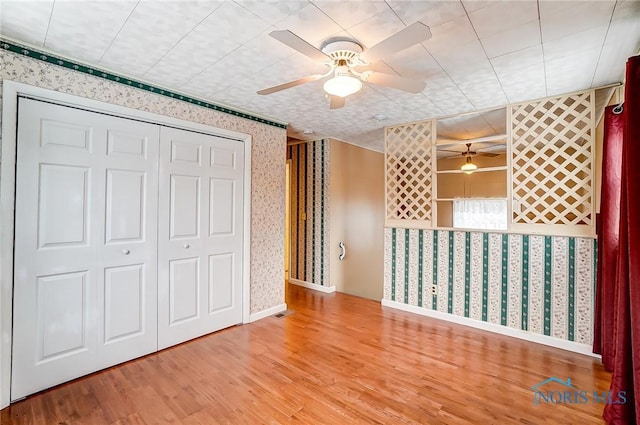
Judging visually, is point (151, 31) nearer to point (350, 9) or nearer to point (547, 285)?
point (350, 9)

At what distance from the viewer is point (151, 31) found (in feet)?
6.02

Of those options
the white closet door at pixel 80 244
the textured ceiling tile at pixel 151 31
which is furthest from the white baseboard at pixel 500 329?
the textured ceiling tile at pixel 151 31

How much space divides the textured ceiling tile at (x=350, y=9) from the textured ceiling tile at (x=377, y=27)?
0.04m

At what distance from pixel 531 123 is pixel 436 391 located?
2691mm

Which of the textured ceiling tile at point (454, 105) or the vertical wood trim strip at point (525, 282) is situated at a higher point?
the textured ceiling tile at point (454, 105)

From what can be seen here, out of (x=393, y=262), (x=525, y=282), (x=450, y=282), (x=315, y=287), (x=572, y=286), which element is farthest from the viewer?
(x=315, y=287)

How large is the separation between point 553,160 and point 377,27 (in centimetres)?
229

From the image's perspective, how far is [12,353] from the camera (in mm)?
1977

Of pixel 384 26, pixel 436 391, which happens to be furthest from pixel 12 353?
pixel 384 26

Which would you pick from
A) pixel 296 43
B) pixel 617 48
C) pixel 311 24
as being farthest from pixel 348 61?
pixel 617 48

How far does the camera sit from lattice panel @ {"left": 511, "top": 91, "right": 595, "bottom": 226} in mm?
2727

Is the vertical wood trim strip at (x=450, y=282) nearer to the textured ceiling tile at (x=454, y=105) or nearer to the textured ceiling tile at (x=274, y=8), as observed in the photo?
the textured ceiling tile at (x=454, y=105)

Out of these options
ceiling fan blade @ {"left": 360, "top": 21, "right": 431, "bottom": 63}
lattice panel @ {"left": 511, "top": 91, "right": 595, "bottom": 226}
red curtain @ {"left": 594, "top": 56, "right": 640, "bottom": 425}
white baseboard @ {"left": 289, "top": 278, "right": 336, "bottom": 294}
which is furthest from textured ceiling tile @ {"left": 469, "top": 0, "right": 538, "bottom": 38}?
white baseboard @ {"left": 289, "top": 278, "right": 336, "bottom": 294}

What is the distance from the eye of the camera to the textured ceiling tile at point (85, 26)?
5.32ft
